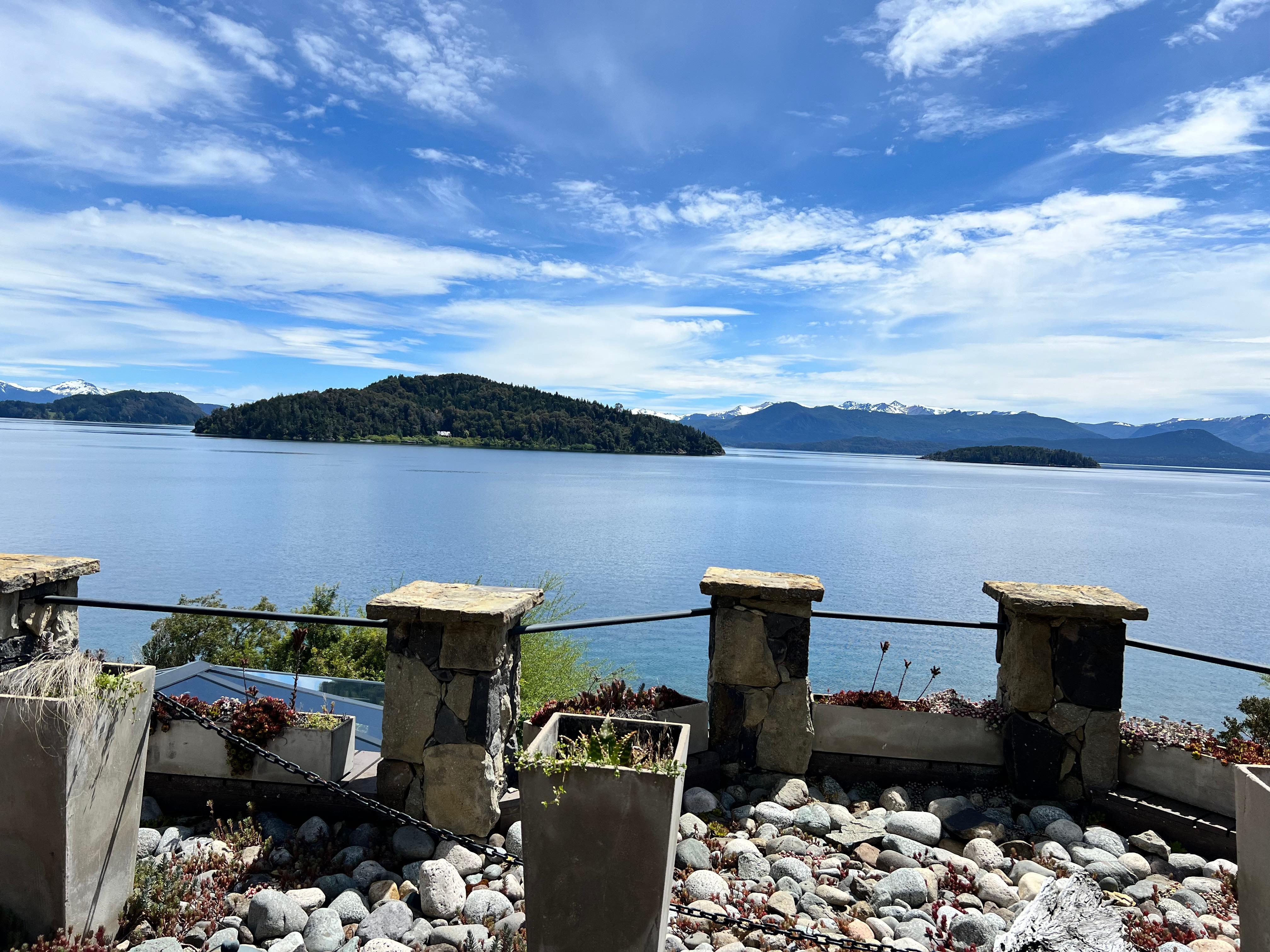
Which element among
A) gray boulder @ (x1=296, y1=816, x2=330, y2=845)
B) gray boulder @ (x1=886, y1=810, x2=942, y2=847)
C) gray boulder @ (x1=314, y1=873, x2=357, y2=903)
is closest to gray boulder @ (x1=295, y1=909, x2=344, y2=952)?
gray boulder @ (x1=314, y1=873, x2=357, y2=903)

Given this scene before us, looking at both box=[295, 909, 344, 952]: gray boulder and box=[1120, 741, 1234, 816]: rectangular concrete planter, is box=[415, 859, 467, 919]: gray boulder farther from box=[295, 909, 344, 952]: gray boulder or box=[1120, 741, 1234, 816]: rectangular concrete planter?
box=[1120, 741, 1234, 816]: rectangular concrete planter

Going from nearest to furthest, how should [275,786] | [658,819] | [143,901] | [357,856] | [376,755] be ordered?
[658,819], [143,901], [357,856], [275,786], [376,755]

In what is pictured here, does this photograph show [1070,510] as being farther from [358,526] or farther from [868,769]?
[868,769]

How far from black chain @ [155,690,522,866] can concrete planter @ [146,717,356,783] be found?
0.15 feet

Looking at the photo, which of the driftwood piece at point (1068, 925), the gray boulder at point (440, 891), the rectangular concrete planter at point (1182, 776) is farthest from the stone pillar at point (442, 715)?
the rectangular concrete planter at point (1182, 776)

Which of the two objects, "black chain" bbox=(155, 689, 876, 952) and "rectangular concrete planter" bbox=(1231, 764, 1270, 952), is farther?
"black chain" bbox=(155, 689, 876, 952)

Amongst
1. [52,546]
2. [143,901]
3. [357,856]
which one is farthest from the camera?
[52,546]

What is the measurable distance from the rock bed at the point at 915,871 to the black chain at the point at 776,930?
0.05 meters

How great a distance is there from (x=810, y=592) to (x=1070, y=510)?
8843cm

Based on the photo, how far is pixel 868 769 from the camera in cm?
566

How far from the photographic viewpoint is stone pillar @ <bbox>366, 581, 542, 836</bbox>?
4605mm

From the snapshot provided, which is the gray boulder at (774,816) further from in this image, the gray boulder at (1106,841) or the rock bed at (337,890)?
the gray boulder at (1106,841)

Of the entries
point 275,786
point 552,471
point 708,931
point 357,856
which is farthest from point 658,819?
point 552,471

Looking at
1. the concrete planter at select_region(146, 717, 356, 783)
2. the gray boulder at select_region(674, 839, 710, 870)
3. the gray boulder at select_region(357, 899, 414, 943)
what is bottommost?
the gray boulder at select_region(357, 899, 414, 943)
